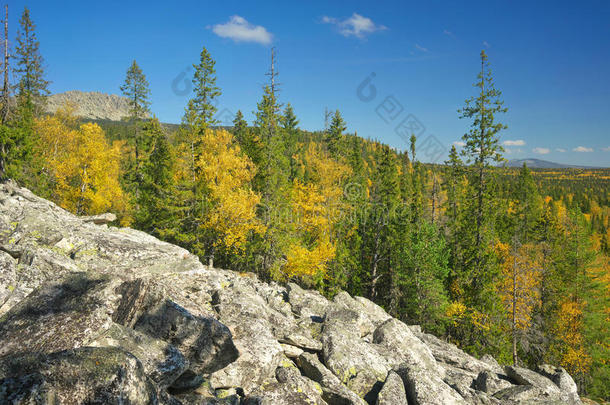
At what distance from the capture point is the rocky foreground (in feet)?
12.3

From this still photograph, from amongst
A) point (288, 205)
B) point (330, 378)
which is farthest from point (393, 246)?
point (330, 378)

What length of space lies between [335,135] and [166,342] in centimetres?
3977

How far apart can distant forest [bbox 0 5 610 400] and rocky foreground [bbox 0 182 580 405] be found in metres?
11.6

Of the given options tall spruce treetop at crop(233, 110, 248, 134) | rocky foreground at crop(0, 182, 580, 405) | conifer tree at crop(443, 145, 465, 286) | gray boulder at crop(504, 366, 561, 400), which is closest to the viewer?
rocky foreground at crop(0, 182, 580, 405)

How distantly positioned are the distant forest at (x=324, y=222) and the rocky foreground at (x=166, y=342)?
11609mm

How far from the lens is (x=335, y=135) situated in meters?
43.2

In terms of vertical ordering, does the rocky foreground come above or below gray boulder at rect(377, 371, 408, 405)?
above

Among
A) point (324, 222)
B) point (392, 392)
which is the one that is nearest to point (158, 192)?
point (324, 222)

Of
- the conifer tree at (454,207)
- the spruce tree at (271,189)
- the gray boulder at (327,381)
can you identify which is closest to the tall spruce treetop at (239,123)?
the spruce tree at (271,189)

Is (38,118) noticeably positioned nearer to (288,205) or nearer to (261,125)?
(261,125)

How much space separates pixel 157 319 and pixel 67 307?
1593mm

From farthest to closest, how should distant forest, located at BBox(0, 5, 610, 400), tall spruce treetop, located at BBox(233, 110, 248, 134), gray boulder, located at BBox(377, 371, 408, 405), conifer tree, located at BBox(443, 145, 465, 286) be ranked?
tall spruce treetop, located at BBox(233, 110, 248, 134) → conifer tree, located at BBox(443, 145, 465, 286) → distant forest, located at BBox(0, 5, 610, 400) → gray boulder, located at BBox(377, 371, 408, 405)

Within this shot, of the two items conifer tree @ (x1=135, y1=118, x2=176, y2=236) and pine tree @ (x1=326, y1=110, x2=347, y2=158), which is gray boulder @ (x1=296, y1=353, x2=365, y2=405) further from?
pine tree @ (x1=326, y1=110, x2=347, y2=158)

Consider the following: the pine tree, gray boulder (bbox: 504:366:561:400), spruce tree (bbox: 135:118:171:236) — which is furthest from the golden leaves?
gray boulder (bbox: 504:366:561:400)
